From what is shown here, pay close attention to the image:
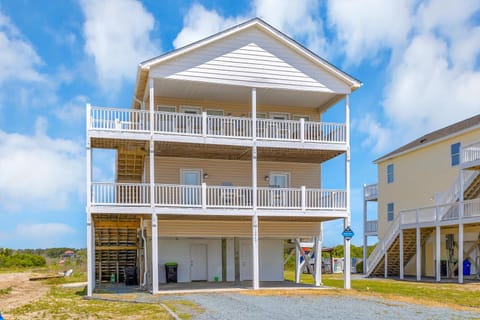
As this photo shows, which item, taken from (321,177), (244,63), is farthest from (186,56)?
(321,177)

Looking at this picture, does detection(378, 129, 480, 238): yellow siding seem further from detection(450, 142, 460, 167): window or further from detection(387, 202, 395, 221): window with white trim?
detection(387, 202, 395, 221): window with white trim

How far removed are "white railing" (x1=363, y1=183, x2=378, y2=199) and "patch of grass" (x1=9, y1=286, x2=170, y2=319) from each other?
2846 cm

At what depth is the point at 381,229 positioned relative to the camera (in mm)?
42094

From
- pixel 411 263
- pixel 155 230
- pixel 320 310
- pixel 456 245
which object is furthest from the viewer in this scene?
pixel 411 263

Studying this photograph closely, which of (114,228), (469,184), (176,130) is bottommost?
(114,228)

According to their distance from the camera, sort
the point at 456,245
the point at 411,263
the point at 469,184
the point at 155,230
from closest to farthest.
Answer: the point at 155,230
the point at 469,184
the point at 456,245
the point at 411,263

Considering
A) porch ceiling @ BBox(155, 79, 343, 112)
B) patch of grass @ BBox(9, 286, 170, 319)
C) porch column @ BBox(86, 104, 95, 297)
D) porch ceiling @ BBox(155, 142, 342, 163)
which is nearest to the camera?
patch of grass @ BBox(9, 286, 170, 319)

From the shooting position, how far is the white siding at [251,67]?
2319 cm

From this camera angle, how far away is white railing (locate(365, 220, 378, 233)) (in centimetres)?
4284

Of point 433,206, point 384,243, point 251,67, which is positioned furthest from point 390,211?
point 251,67

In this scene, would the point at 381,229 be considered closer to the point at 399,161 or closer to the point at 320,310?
the point at 399,161

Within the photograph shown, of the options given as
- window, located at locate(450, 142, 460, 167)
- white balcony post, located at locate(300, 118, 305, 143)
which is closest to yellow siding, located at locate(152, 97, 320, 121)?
white balcony post, located at locate(300, 118, 305, 143)

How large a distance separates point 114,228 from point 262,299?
1068 cm

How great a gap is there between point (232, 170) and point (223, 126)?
2.62 m
